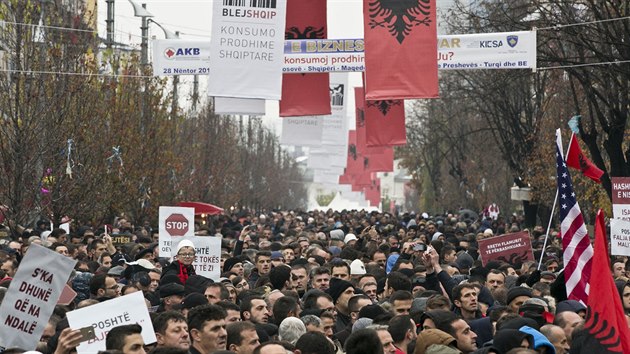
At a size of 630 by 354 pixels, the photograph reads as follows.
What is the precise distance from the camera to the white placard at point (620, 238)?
19.6 meters

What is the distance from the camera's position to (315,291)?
13.3 metres

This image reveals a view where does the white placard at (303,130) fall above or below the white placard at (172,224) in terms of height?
above

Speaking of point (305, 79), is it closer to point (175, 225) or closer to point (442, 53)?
point (442, 53)

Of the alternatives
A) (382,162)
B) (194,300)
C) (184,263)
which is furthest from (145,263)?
(382,162)

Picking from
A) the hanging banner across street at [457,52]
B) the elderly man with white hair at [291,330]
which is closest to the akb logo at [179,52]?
the hanging banner across street at [457,52]

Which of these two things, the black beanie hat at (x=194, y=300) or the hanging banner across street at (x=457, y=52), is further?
the hanging banner across street at (x=457, y=52)

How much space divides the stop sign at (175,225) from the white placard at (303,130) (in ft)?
20.4

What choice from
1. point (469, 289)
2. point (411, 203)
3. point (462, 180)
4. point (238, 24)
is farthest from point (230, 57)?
point (411, 203)

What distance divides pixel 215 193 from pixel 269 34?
37.9 metres

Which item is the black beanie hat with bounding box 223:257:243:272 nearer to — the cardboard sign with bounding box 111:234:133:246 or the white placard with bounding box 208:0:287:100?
the white placard with bounding box 208:0:287:100

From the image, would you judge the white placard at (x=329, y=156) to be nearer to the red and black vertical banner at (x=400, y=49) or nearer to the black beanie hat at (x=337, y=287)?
the red and black vertical banner at (x=400, y=49)

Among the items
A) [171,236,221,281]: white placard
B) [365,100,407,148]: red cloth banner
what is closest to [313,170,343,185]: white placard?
[365,100,407,148]: red cloth banner

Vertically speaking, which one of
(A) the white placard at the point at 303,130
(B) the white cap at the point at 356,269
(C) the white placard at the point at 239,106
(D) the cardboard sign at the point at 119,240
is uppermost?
(C) the white placard at the point at 239,106

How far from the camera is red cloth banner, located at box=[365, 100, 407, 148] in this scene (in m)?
27.6
